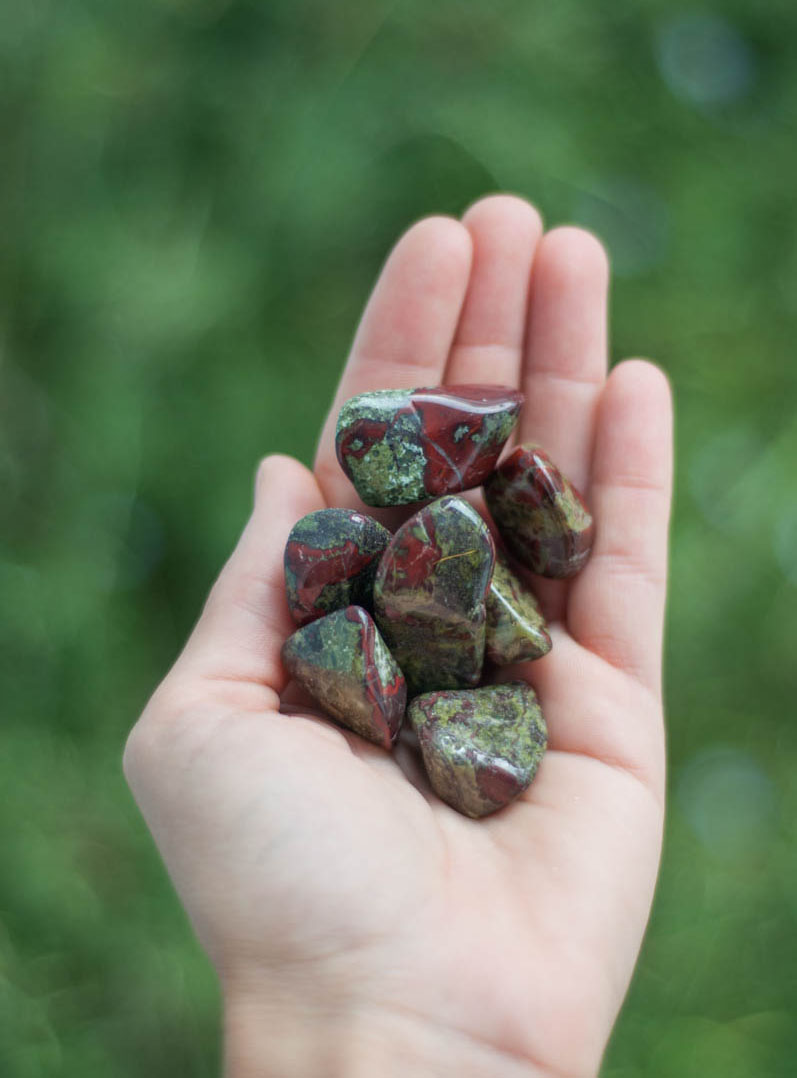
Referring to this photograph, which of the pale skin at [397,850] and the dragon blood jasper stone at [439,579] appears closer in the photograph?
the pale skin at [397,850]

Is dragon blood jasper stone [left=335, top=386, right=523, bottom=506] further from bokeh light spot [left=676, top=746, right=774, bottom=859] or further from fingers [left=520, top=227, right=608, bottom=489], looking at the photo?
bokeh light spot [left=676, top=746, right=774, bottom=859]

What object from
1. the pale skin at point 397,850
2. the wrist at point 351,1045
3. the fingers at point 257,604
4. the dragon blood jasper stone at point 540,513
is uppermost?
the dragon blood jasper stone at point 540,513

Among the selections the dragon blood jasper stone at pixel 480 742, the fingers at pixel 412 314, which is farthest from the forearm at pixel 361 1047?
the fingers at pixel 412 314

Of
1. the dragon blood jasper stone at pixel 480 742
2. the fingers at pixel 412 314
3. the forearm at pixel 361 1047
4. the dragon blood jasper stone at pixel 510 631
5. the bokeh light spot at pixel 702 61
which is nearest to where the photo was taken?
the forearm at pixel 361 1047

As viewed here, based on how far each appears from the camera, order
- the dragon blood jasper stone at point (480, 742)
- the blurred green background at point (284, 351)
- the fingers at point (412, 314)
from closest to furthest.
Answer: the dragon blood jasper stone at point (480, 742) → the fingers at point (412, 314) → the blurred green background at point (284, 351)

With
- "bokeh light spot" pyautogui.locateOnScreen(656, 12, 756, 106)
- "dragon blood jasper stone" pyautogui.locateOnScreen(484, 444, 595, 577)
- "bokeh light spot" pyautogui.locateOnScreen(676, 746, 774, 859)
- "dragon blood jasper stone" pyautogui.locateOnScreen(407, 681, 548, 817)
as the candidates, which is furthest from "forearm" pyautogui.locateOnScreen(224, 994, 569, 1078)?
"bokeh light spot" pyautogui.locateOnScreen(656, 12, 756, 106)

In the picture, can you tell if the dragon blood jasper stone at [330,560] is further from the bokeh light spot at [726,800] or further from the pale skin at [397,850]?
the bokeh light spot at [726,800]

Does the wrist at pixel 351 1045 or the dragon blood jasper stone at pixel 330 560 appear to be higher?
the dragon blood jasper stone at pixel 330 560
